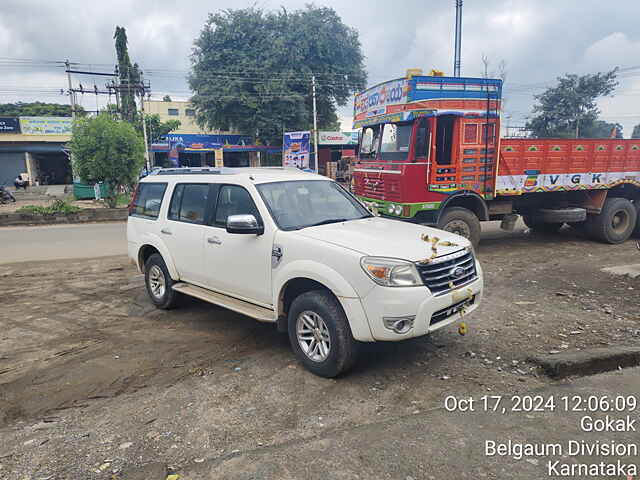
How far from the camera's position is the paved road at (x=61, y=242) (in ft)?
31.7

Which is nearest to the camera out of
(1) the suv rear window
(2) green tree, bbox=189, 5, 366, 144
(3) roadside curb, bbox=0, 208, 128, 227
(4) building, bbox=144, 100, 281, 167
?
(1) the suv rear window

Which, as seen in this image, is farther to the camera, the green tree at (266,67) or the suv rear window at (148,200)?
the green tree at (266,67)

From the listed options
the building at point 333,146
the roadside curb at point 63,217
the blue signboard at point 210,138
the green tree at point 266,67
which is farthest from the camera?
the building at point 333,146

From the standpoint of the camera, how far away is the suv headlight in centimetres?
346

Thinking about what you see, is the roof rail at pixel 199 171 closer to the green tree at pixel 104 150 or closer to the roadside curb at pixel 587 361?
the roadside curb at pixel 587 361

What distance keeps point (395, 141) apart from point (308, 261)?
530 cm

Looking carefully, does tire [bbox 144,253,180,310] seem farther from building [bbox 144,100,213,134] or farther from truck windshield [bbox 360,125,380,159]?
building [bbox 144,100,213,134]

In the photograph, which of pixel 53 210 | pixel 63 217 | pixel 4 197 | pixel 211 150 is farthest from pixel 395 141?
pixel 211 150

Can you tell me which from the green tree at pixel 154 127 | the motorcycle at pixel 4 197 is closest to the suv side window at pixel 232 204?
the motorcycle at pixel 4 197

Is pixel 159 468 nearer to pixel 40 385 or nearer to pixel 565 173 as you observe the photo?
pixel 40 385

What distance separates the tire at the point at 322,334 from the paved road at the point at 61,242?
719 cm

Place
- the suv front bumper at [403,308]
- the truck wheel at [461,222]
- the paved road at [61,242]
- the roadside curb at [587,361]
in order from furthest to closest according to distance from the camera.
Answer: the paved road at [61,242], the truck wheel at [461,222], the roadside curb at [587,361], the suv front bumper at [403,308]

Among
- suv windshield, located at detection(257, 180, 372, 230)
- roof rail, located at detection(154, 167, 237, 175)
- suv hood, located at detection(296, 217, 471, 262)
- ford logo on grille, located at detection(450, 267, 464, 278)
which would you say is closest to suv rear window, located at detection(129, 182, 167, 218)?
roof rail, located at detection(154, 167, 237, 175)

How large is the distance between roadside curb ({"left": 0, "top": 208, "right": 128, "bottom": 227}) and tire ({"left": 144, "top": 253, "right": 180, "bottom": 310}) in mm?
10440
